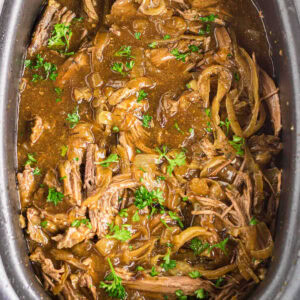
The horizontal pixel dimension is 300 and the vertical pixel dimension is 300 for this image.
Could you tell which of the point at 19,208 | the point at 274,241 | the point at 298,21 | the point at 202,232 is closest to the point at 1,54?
the point at 19,208

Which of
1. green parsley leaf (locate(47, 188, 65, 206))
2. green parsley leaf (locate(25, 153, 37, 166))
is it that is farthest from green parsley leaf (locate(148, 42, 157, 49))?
green parsley leaf (locate(47, 188, 65, 206))

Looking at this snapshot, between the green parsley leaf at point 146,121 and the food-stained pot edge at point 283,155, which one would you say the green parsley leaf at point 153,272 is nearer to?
the food-stained pot edge at point 283,155

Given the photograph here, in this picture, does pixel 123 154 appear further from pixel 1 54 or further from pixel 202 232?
pixel 1 54

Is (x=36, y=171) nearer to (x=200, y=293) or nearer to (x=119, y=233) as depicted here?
(x=119, y=233)

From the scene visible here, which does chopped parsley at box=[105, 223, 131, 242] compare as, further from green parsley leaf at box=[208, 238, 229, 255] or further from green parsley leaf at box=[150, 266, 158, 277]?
green parsley leaf at box=[208, 238, 229, 255]

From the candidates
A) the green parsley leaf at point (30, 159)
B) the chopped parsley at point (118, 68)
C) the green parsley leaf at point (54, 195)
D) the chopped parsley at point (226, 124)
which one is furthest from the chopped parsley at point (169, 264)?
the chopped parsley at point (118, 68)

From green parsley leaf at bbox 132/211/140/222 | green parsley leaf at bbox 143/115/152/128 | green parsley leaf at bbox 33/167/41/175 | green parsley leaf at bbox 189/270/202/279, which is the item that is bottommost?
green parsley leaf at bbox 189/270/202/279

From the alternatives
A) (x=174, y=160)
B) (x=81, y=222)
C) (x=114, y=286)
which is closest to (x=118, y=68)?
(x=174, y=160)

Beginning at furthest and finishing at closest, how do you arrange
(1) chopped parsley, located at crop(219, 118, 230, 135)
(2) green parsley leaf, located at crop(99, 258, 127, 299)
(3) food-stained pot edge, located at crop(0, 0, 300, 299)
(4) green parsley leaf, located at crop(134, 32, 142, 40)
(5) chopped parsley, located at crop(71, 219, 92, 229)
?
(4) green parsley leaf, located at crop(134, 32, 142, 40)
(1) chopped parsley, located at crop(219, 118, 230, 135)
(5) chopped parsley, located at crop(71, 219, 92, 229)
(2) green parsley leaf, located at crop(99, 258, 127, 299)
(3) food-stained pot edge, located at crop(0, 0, 300, 299)
